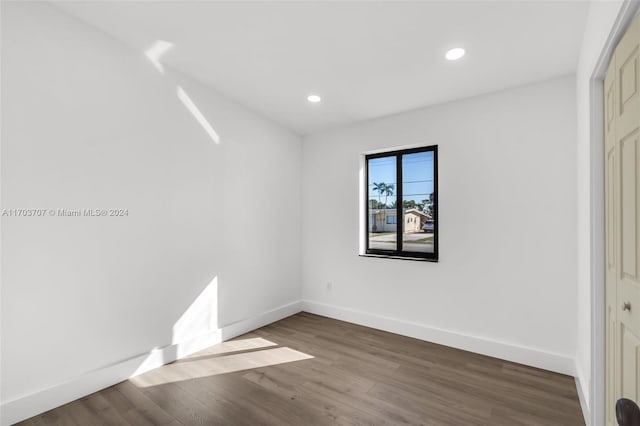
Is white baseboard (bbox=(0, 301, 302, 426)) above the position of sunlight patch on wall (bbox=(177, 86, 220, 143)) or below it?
below

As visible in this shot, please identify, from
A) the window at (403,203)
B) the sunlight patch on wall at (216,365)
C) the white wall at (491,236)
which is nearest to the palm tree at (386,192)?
the window at (403,203)

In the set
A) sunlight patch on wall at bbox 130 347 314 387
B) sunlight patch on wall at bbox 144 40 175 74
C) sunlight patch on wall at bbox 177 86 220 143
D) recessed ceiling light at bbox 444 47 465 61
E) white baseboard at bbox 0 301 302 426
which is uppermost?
sunlight patch on wall at bbox 144 40 175 74

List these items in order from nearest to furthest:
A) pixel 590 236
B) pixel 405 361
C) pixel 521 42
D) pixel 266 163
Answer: pixel 590 236
pixel 521 42
pixel 405 361
pixel 266 163

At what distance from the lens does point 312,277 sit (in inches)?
169

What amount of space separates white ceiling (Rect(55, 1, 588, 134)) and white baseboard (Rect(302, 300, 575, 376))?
2.47m

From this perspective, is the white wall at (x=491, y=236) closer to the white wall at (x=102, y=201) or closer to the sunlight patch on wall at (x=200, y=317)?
the sunlight patch on wall at (x=200, y=317)

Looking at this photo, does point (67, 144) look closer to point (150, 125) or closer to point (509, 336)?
point (150, 125)

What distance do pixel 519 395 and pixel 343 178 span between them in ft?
9.28

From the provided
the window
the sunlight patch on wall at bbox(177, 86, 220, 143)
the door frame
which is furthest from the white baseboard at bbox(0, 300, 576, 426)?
the sunlight patch on wall at bbox(177, 86, 220, 143)

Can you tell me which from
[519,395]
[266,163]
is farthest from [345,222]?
[519,395]

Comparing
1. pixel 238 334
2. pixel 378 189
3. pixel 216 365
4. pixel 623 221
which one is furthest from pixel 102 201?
pixel 623 221

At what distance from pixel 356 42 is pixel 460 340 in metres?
2.97

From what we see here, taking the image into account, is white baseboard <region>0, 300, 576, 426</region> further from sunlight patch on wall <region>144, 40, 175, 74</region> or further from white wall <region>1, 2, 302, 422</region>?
sunlight patch on wall <region>144, 40, 175, 74</region>

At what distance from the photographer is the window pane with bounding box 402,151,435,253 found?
11.4ft
